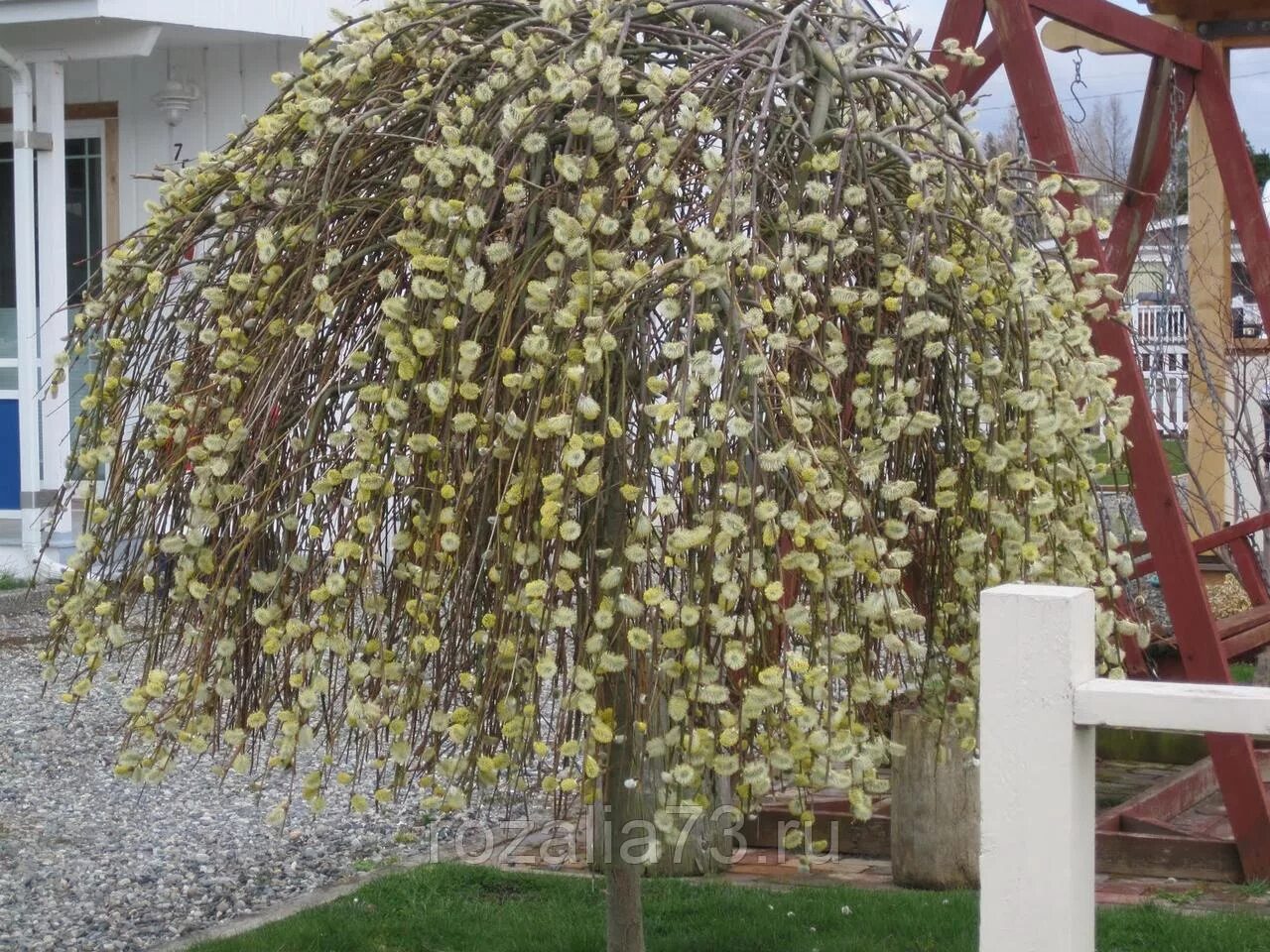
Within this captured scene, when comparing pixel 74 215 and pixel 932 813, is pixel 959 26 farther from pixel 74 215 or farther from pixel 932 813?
pixel 74 215

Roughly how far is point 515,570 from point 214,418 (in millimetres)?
605

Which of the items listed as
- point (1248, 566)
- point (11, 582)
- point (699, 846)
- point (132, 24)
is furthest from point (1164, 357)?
point (11, 582)

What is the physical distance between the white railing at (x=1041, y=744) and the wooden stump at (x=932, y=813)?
2.35 meters

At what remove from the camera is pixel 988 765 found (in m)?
2.17

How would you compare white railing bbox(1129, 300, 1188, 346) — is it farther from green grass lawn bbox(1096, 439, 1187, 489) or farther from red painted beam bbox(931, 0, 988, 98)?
red painted beam bbox(931, 0, 988, 98)

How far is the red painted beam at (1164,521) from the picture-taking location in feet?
14.8

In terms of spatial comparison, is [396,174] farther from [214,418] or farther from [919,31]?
[919,31]

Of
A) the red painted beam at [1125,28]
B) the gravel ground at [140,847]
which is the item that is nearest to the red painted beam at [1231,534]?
the red painted beam at [1125,28]

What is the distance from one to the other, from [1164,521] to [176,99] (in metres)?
7.55

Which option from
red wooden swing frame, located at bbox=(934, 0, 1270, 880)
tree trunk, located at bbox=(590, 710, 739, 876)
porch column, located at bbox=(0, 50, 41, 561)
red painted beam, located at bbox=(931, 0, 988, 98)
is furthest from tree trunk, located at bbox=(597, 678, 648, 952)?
porch column, located at bbox=(0, 50, 41, 561)

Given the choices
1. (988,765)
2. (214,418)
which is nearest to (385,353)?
(214,418)

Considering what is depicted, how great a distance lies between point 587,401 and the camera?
2.37 metres

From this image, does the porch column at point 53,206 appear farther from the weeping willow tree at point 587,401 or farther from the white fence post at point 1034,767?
the white fence post at point 1034,767

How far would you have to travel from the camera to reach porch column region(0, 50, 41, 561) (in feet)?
30.8
